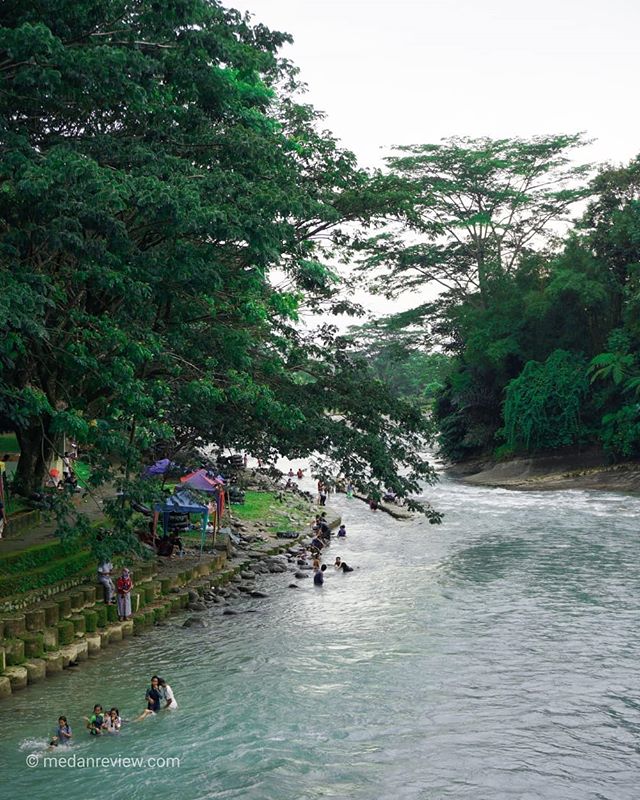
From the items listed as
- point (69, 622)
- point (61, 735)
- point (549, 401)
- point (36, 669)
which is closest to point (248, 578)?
point (69, 622)

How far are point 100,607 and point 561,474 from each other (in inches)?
1324

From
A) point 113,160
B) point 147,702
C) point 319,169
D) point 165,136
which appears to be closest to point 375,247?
point 319,169

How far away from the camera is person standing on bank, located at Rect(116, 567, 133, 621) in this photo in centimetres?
1947

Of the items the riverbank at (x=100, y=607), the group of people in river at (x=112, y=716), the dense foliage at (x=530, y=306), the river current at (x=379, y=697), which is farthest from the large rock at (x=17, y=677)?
the dense foliage at (x=530, y=306)

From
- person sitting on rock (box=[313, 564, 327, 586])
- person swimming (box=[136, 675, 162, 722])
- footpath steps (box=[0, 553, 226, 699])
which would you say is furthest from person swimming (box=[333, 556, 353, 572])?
person swimming (box=[136, 675, 162, 722])

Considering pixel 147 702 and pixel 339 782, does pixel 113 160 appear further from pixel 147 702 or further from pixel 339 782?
pixel 339 782

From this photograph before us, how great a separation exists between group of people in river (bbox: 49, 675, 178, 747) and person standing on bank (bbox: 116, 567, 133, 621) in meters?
4.41

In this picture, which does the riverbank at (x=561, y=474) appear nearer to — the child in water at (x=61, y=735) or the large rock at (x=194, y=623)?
the large rock at (x=194, y=623)

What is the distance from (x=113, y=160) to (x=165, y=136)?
2325 mm

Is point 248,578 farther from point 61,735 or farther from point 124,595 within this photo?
point 61,735

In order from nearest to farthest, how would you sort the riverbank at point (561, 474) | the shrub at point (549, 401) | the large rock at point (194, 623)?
the large rock at point (194, 623) < the riverbank at point (561, 474) < the shrub at point (549, 401)

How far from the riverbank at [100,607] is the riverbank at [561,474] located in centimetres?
2189

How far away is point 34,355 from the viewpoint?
19.0m

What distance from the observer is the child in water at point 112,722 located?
45.6 ft
